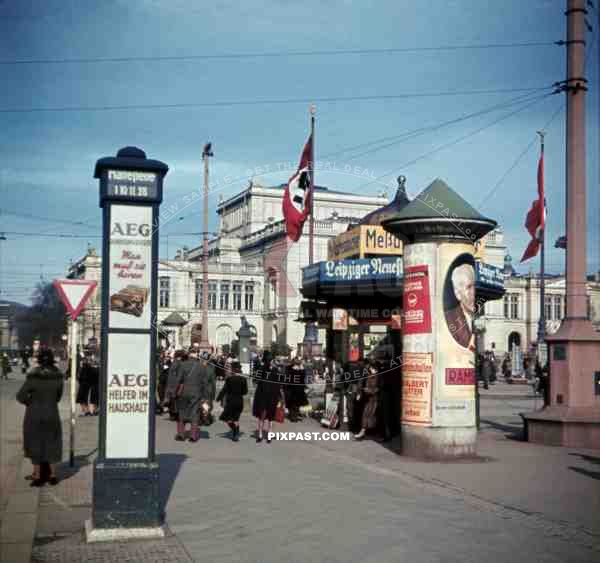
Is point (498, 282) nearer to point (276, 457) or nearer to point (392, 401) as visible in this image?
point (392, 401)

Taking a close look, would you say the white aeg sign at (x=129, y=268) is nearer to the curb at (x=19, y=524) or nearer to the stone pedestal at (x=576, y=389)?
the curb at (x=19, y=524)

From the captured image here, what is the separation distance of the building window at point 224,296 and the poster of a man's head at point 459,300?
2238 inches

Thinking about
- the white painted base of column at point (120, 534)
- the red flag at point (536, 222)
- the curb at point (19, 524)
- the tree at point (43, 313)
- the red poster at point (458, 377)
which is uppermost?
the red flag at point (536, 222)

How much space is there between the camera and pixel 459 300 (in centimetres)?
1459

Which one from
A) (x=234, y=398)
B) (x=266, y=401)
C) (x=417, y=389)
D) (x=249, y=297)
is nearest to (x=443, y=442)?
(x=417, y=389)

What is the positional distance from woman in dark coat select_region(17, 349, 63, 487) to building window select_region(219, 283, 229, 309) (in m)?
59.4

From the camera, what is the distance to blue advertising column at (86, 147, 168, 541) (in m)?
8.18

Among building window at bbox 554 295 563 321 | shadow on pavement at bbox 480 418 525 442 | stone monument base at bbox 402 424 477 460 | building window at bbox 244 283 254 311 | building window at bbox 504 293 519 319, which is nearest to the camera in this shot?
stone monument base at bbox 402 424 477 460

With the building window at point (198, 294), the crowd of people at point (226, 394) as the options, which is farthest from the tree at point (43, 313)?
the building window at point (198, 294)

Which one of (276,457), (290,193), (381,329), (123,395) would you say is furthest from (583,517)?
(290,193)

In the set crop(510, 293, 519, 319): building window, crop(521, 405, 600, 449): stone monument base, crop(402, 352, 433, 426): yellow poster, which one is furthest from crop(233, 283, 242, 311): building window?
crop(402, 352, 433, 426): yellow poster

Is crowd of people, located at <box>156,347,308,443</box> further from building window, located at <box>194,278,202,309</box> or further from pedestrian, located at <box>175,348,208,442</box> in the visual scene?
building window, located at <box>194,278,202,309</box>

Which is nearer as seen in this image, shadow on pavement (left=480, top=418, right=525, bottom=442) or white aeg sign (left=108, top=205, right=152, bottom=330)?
white aeg sign (left=108, top=205, right=152, bottom=330)

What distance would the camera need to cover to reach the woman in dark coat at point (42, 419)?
36.9 ft
